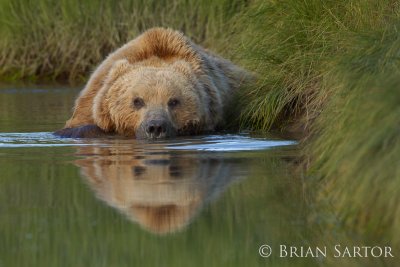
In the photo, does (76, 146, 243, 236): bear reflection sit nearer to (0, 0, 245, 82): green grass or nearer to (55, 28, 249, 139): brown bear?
(55, 28, 249, 139): brown bear

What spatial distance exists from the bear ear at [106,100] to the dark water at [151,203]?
0.92 meters

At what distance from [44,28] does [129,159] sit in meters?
9.81

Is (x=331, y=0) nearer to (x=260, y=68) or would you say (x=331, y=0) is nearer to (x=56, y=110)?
(x=260, y=68)

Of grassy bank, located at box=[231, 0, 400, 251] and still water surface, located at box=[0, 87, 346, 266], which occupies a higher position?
grassy bank, located at box=[231, 0, 400, 251]

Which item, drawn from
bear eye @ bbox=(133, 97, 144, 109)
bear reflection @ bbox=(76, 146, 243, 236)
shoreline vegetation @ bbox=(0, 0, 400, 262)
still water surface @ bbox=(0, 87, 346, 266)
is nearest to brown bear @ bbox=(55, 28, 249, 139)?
bear eye @ bbox=(133, 97, 144, 109)

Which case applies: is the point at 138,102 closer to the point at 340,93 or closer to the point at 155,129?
the point at 155,129

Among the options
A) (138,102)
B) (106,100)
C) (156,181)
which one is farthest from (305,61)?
(156,181)

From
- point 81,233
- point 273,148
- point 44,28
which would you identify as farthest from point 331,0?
point 44,28

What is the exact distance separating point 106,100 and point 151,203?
14.5ft

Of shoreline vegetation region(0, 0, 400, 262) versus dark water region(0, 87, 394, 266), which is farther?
shoreline vegetation region(0, 0, 400, 262)

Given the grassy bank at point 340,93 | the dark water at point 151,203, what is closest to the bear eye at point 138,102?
the dark water at point 151,203

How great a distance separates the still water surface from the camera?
557cm

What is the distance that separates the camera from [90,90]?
11469 millimetres

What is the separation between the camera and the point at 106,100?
35.9 ft
